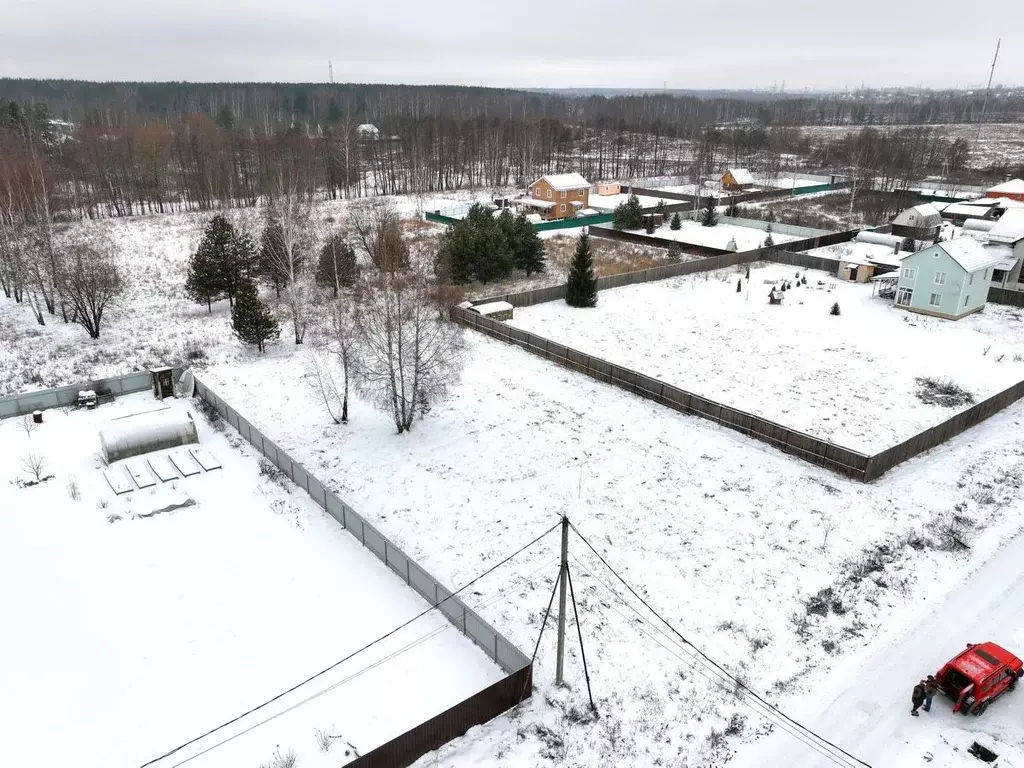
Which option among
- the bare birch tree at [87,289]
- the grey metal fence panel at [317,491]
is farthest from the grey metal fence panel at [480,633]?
the bare birch tree at [87,289]

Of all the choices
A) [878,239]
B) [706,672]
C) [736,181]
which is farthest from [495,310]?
[736,181]

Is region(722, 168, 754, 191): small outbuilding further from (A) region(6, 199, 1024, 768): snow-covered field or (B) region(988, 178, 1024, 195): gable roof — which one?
(A) region(6, 199, 1024, 768): snow-covered field

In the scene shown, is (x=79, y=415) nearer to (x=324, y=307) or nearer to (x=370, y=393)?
(x=370, y=393)

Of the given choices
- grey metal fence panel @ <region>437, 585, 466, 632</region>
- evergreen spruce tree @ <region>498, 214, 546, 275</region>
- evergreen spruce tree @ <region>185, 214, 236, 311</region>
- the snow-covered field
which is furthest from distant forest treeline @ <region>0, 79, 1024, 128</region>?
grey metal fence panel @ <region>437, 585, 466, 632</region>

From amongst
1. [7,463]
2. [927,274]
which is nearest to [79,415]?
[7,463]

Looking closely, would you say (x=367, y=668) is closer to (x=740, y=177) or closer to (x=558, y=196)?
(x=558, y=196)

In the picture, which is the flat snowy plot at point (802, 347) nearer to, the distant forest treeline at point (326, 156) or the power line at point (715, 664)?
the power line at point (715, 664)
